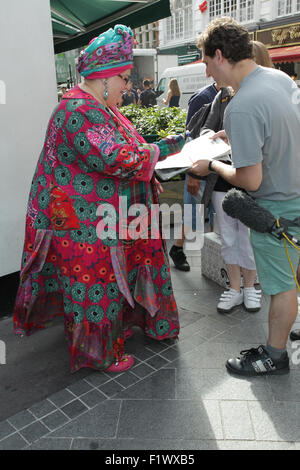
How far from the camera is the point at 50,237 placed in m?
2.85

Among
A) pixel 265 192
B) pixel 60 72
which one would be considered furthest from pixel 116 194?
pixel 60 72

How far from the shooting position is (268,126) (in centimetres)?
226

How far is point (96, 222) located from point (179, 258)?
216 cm

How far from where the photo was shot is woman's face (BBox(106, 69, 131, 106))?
257 centimetres

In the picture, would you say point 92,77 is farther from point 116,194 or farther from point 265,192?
point 265,192

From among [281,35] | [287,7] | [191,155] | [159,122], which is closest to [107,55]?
[191,155]

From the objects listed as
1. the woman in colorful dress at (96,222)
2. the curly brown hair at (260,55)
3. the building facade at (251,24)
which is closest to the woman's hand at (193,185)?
the woman in colorful dress at (96,222)

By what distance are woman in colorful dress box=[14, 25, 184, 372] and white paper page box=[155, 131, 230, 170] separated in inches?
3.2

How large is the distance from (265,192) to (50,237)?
1.40m

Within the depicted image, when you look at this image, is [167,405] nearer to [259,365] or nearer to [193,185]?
[259,365]

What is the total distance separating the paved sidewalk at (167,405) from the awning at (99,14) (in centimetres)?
402

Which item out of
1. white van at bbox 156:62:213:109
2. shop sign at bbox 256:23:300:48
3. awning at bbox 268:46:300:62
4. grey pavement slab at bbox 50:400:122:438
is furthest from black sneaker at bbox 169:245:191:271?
shop sign at bbox 256:23:300:48

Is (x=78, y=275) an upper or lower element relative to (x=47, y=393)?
upper

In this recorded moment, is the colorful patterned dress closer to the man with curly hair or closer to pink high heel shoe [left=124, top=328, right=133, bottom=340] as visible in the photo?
pink high heel shoe [left=124, top=328, right=133, bottom=340]
